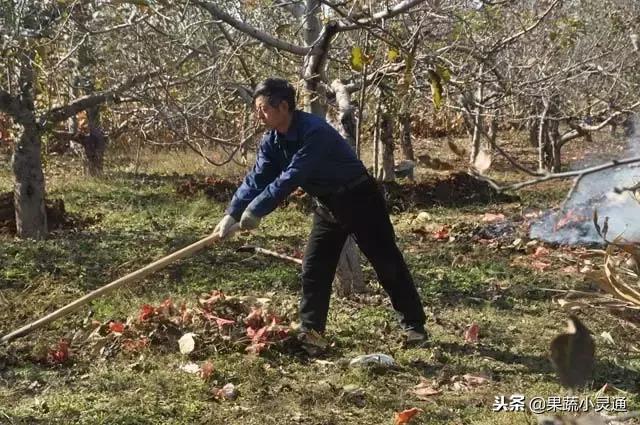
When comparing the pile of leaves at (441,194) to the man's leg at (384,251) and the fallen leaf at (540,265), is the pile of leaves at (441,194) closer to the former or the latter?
the fallen leaf at (540,265)

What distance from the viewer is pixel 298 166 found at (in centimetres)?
413

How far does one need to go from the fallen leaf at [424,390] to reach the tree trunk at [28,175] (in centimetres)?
530

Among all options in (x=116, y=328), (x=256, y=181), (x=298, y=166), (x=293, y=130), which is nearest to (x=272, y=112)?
(x=293, y=130)

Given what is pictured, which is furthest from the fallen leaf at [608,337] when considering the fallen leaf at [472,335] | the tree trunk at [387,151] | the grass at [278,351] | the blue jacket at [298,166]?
the tree trunk at [387,151]

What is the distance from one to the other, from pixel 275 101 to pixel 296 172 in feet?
1.25

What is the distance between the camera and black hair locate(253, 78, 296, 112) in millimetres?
4133

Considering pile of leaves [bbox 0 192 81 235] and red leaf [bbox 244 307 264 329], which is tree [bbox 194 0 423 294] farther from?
pile of leaves [bbox 0 192 81 235]

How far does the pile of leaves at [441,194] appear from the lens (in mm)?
10680

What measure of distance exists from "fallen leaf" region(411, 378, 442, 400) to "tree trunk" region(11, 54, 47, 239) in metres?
5.30

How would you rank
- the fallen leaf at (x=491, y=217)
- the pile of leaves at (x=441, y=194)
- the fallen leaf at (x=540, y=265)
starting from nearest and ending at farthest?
the fallen leaf at (x=540, y=265) < the fallen leaf at (x=491, y=217) < the pile of leaves at (x=441, y=194)

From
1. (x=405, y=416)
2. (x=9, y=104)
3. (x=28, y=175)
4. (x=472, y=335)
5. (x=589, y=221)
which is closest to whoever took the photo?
(x=405, y=416)

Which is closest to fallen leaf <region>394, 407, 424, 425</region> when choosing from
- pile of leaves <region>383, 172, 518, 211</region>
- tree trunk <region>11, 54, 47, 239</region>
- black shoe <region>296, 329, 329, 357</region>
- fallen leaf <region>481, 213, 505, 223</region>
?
black shoe <region>296, 329, 329, 357</region>

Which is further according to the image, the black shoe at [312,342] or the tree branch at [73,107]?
the tree branch at [73,107]

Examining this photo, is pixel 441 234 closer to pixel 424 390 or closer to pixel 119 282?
pixel 424 390
